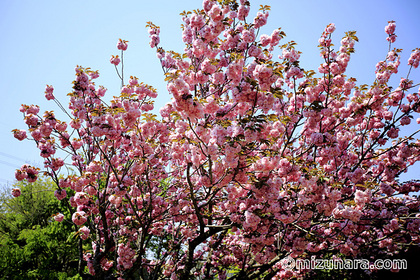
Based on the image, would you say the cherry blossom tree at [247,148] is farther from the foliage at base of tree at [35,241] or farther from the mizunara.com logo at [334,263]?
the foliage at base of tree at [35,241]

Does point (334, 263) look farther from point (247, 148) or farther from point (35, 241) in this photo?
point (35, 241)

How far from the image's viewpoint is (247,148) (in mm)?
3092

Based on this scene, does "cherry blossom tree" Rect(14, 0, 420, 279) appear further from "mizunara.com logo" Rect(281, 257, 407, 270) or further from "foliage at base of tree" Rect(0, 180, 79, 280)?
"foliage at base of tree" Rect(0, 180, 79, 280)

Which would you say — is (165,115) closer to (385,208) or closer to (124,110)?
(124,110)

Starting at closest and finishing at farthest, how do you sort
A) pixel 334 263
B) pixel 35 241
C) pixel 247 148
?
1. pixel 247 148
2. pixel 334 263
3. pixel 35 241

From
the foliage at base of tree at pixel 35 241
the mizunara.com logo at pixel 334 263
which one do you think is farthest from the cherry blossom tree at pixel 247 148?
the foliage at base of tree at pixel 35 241

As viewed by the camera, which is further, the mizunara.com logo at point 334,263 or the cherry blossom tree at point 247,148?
the mizunara.com logo at point 334,263

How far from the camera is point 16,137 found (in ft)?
15.9

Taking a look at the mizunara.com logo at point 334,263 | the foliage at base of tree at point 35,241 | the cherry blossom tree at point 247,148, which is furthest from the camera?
the foliage at base of tree at point 35,241

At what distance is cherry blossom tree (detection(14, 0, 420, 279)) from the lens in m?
3.25

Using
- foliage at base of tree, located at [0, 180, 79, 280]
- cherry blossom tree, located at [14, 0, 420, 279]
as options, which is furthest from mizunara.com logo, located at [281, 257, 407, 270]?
foliage at base of tree, located at [0, 180, 79, 280]

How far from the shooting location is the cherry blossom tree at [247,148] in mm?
3252

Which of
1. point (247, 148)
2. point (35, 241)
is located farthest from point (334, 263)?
point (35, 241)

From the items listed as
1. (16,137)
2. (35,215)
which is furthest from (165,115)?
(35,215)
